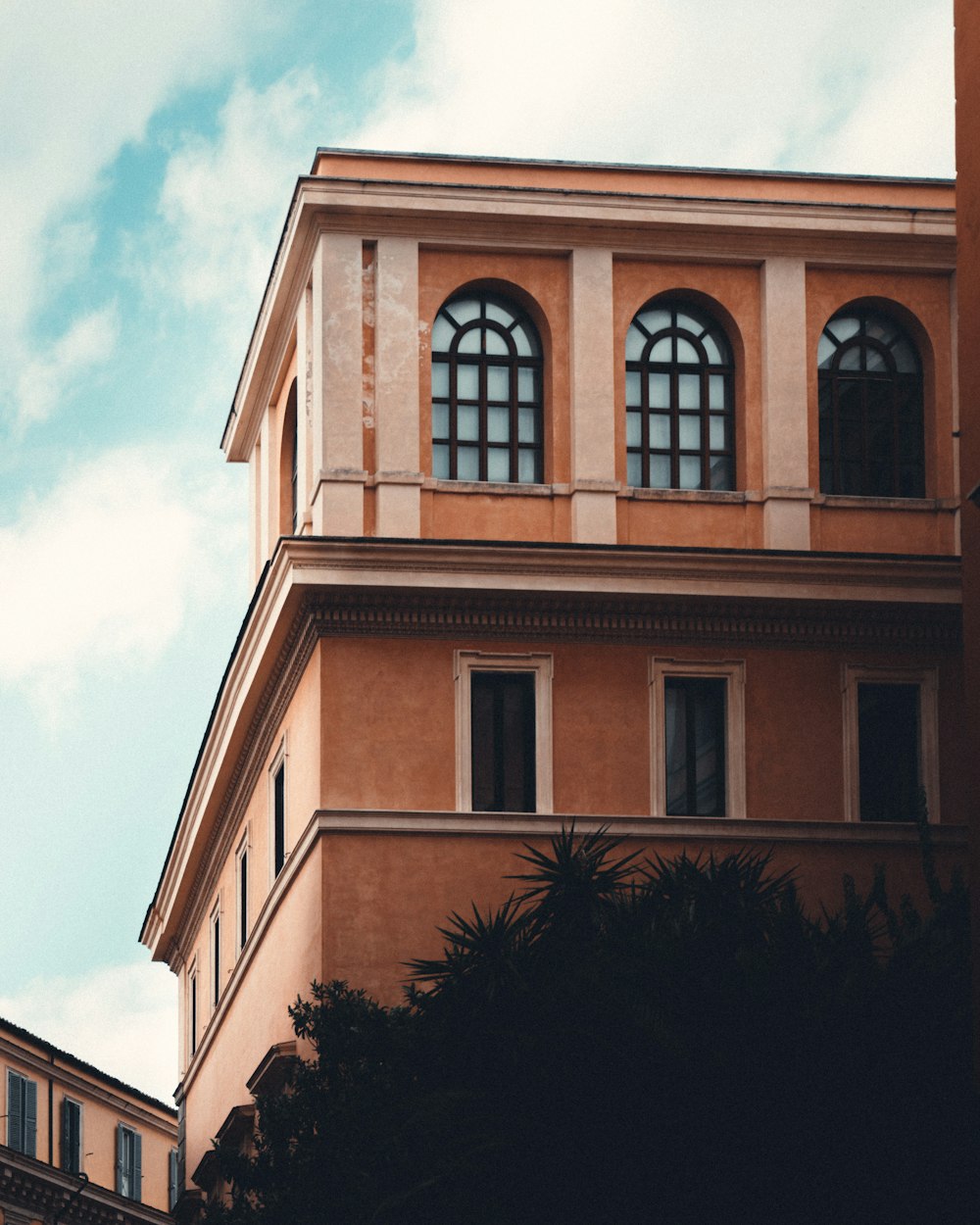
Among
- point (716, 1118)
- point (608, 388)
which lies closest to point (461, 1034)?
point (716, 1118)

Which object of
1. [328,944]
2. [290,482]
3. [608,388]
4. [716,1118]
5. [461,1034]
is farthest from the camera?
[290,482]

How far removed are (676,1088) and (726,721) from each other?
34.5 feet

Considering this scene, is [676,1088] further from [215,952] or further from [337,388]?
[215,952]

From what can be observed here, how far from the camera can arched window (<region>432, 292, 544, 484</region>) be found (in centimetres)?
3497


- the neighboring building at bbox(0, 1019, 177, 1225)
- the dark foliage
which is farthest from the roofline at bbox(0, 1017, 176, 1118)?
the dark foliage

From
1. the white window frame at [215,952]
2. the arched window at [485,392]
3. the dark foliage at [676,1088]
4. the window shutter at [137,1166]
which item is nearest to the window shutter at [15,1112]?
the window shutter at [137,1166]

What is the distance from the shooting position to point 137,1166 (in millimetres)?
73500

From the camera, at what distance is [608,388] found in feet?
115

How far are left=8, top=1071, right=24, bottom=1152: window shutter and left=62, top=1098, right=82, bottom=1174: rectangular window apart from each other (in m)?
2.95

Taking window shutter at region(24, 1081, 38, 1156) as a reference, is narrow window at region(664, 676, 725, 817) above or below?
below

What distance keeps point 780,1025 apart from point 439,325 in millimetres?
13579

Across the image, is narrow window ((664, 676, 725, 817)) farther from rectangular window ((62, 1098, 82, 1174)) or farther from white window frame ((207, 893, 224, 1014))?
rectangular window ((62, 1098, 82, 1174))

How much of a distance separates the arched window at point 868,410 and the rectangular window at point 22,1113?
3577 cm

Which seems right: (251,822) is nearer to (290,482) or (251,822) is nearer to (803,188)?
(290,482)
